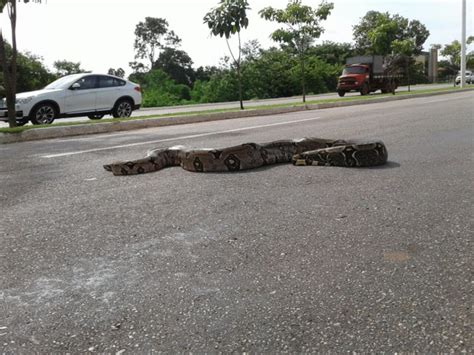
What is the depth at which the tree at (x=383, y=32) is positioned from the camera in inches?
2023

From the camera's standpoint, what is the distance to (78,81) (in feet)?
51.4

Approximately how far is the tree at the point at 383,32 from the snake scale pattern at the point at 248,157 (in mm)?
48651

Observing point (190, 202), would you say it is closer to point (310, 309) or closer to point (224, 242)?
point (224, 242)

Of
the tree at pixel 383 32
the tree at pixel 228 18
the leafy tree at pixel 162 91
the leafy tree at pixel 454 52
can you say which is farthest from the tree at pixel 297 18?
the leafy tree at pixel 454 52

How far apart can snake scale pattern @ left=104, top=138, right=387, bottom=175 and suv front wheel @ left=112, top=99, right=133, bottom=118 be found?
11.2m

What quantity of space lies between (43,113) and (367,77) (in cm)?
2275

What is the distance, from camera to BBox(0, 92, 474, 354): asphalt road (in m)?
2.08

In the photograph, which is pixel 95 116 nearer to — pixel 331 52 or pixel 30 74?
pixel 30 74

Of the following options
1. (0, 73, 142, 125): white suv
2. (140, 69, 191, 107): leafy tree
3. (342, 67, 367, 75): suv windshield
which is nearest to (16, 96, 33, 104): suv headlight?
(0, 73, 142, 125): white suv

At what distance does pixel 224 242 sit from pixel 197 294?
0.77m

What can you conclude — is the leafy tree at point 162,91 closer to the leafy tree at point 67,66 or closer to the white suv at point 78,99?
the leafy tree at point 67,66

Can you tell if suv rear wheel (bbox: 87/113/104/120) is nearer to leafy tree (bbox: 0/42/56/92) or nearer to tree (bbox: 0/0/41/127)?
tree (bbox: 0/0/41/127)

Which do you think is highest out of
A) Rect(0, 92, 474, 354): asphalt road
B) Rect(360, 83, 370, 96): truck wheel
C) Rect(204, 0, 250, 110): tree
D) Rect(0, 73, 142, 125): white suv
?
Rect(204, 0, 250, 110): tree

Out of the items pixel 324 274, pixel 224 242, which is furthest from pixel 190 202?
pixel 324 274
